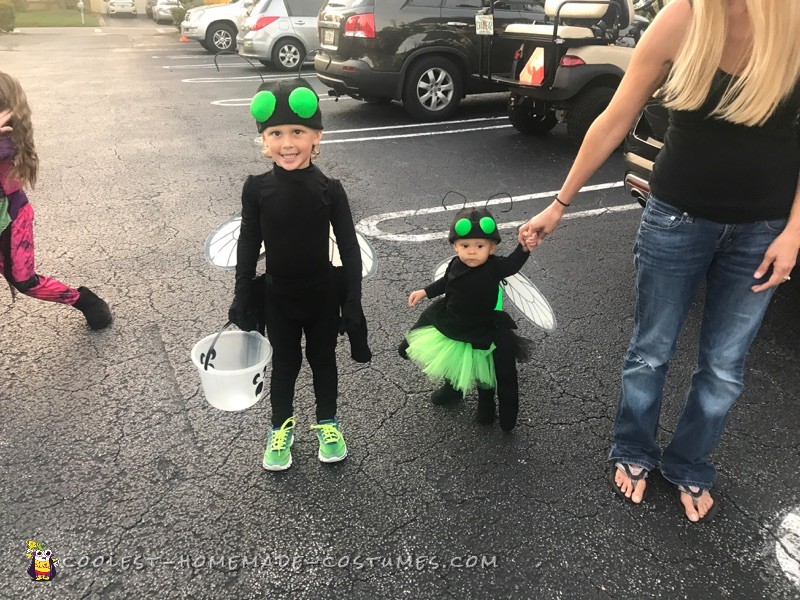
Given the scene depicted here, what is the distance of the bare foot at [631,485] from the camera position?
7.70 feet

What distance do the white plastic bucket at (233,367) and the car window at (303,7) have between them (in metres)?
11.3

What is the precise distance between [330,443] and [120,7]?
41.5 meters

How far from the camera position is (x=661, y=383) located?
2.26 metres

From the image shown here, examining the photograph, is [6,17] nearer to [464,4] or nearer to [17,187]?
[464,4]

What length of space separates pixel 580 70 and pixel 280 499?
17.8 feet

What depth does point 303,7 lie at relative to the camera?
12.1 m

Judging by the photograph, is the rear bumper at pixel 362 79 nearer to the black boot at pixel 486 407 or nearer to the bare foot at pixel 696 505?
the black boot at pixel 486 407

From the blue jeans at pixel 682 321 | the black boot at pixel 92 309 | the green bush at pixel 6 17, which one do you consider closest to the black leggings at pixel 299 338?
the blue jeans at pixel 682 321

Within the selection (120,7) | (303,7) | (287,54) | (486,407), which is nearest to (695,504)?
(486,407)

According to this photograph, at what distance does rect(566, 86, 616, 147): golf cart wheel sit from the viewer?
6.29 m

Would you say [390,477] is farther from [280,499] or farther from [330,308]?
[330,308]

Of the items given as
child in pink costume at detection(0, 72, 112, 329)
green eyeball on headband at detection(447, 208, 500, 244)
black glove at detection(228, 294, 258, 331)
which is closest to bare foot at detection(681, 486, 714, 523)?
green eyeball on headband at detection(447, 208, 500, 244)

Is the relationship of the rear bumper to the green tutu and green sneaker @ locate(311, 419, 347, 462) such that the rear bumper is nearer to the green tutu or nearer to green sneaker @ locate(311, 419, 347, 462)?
the green tutu

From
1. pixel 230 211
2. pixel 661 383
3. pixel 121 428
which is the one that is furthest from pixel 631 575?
pixel 230 211
